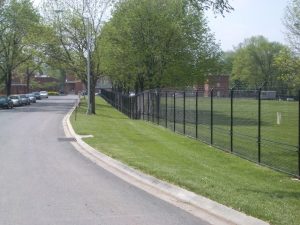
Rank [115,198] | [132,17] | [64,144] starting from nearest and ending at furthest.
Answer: [115,198], [64,144], [132,17]

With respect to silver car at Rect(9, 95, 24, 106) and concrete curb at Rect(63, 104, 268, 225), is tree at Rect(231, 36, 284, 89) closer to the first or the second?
silver car at Rect(9, 95, 24, 106)

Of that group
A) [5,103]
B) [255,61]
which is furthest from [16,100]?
[255,61]

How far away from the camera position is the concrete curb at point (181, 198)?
839cm

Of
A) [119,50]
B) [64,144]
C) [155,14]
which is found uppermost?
[155,14]

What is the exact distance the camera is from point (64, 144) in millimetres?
21531

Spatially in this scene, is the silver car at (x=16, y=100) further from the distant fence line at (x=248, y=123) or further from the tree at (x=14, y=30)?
the distant fence line at (x=248, y=123)

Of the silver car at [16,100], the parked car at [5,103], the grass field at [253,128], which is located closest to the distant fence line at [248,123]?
the grass field at [253,128]

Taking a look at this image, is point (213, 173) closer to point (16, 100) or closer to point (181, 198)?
point (181, 198)

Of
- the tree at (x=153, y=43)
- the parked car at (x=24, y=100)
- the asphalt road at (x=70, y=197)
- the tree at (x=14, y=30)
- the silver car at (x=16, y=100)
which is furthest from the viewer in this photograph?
the tree at (x=14, y=30)

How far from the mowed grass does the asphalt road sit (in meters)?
0.93

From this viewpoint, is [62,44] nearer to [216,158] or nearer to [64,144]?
[64,144]

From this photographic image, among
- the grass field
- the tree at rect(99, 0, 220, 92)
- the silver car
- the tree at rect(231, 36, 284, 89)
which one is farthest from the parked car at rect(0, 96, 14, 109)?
the tree at rect(231, 36, 284, 89)

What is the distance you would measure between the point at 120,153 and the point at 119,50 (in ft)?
92.6

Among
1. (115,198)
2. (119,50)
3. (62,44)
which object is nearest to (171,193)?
(115,198)
